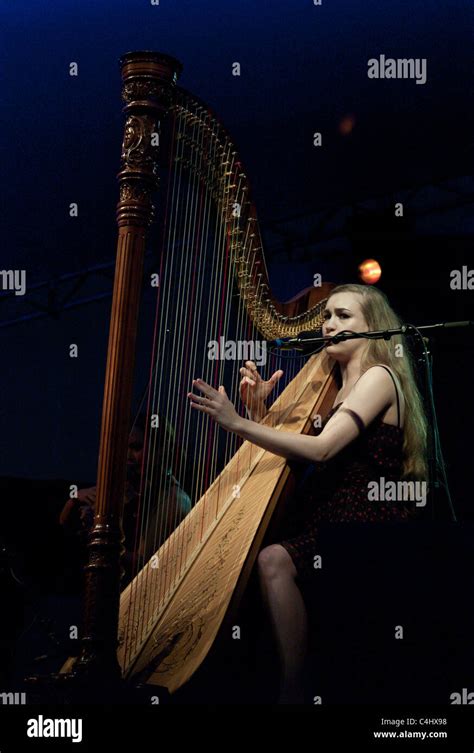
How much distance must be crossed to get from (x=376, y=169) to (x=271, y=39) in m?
1.08

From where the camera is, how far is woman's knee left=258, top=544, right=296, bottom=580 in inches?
108

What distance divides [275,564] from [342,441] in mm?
453

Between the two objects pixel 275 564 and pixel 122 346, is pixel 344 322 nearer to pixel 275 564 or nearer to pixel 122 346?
pixel 275 564

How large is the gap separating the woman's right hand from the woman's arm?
0.97ft

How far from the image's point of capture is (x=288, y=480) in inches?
116

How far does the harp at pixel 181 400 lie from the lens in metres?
2.33

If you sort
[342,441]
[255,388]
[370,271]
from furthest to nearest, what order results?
[370,271] → [255,388] → [342,441]

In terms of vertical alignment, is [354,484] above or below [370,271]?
below

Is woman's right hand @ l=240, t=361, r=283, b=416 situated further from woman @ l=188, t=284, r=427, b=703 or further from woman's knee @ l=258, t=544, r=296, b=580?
woman's knee @ l=258, t=544, r=296, b=580

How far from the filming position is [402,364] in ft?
10.8

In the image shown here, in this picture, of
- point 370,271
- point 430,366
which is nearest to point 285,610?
point 430,366

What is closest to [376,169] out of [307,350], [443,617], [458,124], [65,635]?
[458,124]

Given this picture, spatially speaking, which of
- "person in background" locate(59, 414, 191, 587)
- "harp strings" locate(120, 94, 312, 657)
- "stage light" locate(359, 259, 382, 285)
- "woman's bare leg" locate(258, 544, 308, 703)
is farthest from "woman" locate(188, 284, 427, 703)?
"stage light" locate(359, 259, 382, 285)

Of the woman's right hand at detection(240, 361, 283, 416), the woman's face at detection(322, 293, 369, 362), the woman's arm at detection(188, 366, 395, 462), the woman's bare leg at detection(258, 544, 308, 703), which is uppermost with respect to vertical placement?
the woman's face at detection(322, 293, 369, 362)
